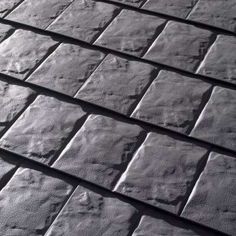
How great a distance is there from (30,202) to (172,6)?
4.75 feet

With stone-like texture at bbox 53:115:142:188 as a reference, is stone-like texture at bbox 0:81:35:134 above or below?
above

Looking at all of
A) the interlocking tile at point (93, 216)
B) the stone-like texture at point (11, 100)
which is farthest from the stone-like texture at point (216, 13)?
the interlocking tile at point (93, 216)

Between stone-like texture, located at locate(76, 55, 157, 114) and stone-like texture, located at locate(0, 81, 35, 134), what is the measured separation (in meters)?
0.25

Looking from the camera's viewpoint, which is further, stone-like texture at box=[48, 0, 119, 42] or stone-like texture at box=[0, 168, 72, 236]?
stone-like texture at box=[48, 0, 119, 42]

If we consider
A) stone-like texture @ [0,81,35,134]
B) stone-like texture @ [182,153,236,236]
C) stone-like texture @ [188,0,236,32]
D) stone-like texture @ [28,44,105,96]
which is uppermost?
stone-like texture @ [0,81,35,134]

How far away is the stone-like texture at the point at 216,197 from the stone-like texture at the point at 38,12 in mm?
1275

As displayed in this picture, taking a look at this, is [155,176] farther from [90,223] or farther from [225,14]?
[225,14]

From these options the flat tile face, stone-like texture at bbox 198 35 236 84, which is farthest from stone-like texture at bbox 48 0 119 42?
the flat tile face

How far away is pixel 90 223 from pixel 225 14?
1493mm

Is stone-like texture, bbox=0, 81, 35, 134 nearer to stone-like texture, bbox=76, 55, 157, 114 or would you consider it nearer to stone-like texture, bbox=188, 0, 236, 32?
stone-like texture, bbox=76, 55, 157, 114

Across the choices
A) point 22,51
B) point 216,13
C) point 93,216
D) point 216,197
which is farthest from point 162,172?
point 216,13

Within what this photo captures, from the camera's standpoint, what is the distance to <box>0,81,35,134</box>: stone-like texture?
2.10 metres

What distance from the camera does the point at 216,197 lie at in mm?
1770

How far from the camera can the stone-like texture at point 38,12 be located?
102 inches
